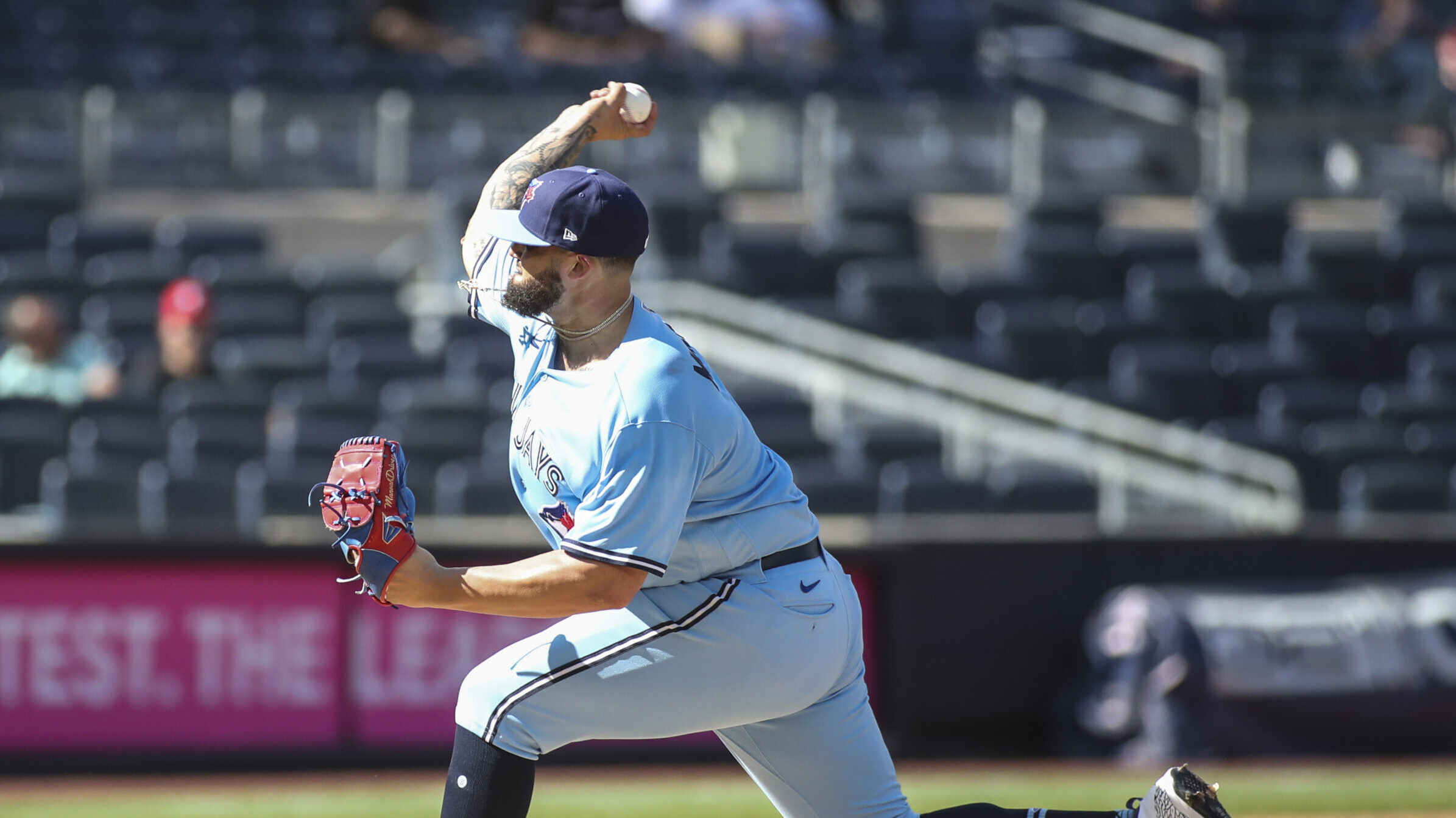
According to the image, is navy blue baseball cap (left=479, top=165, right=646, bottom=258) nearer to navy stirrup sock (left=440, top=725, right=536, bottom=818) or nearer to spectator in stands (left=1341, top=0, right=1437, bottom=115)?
navy stirrup sock (left=440, top=725, right=536, bottom=818)

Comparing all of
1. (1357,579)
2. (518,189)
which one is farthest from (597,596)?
(1357,579)

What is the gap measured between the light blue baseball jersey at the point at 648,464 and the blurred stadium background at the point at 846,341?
13.8 ft

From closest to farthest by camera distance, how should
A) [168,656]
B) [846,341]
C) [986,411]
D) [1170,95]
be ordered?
1. [168,656]
2. [986,411]
3. [846,341]
4. [1170,95]

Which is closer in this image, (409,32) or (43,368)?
(43,368)

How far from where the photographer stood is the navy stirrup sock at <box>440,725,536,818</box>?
3.07 metres

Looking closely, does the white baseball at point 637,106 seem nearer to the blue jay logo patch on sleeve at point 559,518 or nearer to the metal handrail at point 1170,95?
the blue jay logo patch on sleeve at point 559,518

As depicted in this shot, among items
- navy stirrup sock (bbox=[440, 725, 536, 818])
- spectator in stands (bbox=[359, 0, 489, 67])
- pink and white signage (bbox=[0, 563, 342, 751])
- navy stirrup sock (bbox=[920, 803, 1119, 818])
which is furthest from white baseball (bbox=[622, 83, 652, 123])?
spectator in stands (bbox=[359, 0, 489, 67])

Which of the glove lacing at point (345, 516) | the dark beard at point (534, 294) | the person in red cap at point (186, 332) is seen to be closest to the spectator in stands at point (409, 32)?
the person in red cap at point (186, 332)

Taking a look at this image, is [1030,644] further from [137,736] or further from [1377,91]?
[1377,91]

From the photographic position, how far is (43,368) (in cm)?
877

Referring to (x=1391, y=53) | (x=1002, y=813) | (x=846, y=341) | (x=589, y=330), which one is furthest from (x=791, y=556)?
(x=1391, y=53)

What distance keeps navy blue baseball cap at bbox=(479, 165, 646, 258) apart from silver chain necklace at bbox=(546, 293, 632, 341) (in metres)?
0.12

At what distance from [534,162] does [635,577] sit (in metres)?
1.20

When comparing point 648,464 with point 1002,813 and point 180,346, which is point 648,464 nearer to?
point 1002,813
